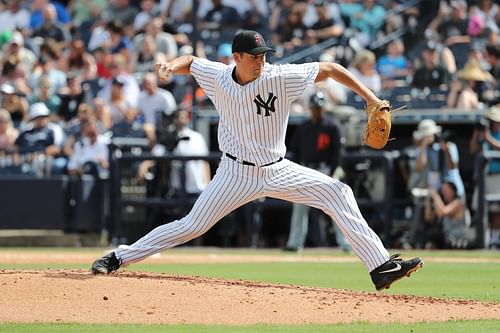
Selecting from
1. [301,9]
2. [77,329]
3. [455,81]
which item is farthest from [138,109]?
[77,329]

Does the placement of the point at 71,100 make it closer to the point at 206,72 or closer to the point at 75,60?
the point at 75,60

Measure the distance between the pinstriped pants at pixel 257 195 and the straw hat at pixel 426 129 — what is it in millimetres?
7389

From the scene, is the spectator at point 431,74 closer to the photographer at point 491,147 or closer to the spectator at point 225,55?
the photographer at point 491,147

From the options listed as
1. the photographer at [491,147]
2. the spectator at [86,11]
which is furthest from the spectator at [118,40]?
the photographer at [491,147]

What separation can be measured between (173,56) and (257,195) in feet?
36.9

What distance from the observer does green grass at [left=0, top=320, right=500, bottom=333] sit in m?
6.89

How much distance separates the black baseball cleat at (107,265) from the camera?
28.8 feet

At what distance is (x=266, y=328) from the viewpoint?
23.0 feet

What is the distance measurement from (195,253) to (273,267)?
317 centimetres

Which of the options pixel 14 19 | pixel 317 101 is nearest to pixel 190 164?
pixel 317 101

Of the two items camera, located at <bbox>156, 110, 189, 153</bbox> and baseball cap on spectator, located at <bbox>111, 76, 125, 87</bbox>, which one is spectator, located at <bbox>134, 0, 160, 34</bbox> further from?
camera, located at <bbox>156, 110, 189, 153</bbox>

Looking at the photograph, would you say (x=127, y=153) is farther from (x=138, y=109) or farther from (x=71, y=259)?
(x=71, y=259)

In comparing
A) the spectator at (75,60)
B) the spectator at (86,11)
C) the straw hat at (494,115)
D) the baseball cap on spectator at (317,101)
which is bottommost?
the straw hat at (494,115)

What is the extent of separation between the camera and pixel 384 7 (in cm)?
2031
